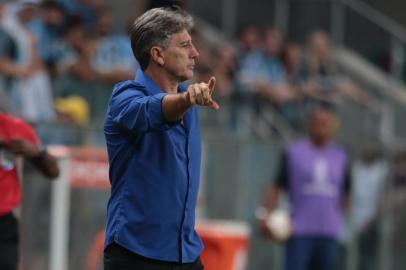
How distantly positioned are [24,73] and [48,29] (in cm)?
104

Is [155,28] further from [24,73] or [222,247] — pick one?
[24,73]

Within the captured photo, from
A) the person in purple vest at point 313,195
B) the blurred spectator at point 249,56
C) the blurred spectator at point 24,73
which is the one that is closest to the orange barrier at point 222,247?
the person in purple vest at point 313,195

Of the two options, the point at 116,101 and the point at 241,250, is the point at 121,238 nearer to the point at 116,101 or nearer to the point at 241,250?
the point at 116,101

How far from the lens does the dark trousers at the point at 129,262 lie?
530 cm

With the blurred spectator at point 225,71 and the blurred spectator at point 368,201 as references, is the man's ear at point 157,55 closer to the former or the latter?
the blurred spectator at point 225,71

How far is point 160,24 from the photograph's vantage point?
527 centimetres

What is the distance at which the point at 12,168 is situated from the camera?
277 inches

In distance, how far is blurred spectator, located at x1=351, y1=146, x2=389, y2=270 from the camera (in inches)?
527

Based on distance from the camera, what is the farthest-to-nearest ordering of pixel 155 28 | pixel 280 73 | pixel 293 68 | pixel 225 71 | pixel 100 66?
pixel 293 68
pixel 280 73
pixel 225 71
pixel 100 66
pixel 155 28

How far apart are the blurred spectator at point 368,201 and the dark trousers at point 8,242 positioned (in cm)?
694

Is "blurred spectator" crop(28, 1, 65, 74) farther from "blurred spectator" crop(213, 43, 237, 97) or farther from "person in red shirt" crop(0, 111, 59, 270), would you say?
Answer: "person in red shirt" crop(0, 111, 59, 270)

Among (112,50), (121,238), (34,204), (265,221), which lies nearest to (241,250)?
(265,221)

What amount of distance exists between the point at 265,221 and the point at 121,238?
558cm

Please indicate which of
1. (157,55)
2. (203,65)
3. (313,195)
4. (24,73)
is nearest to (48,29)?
(24,73)
